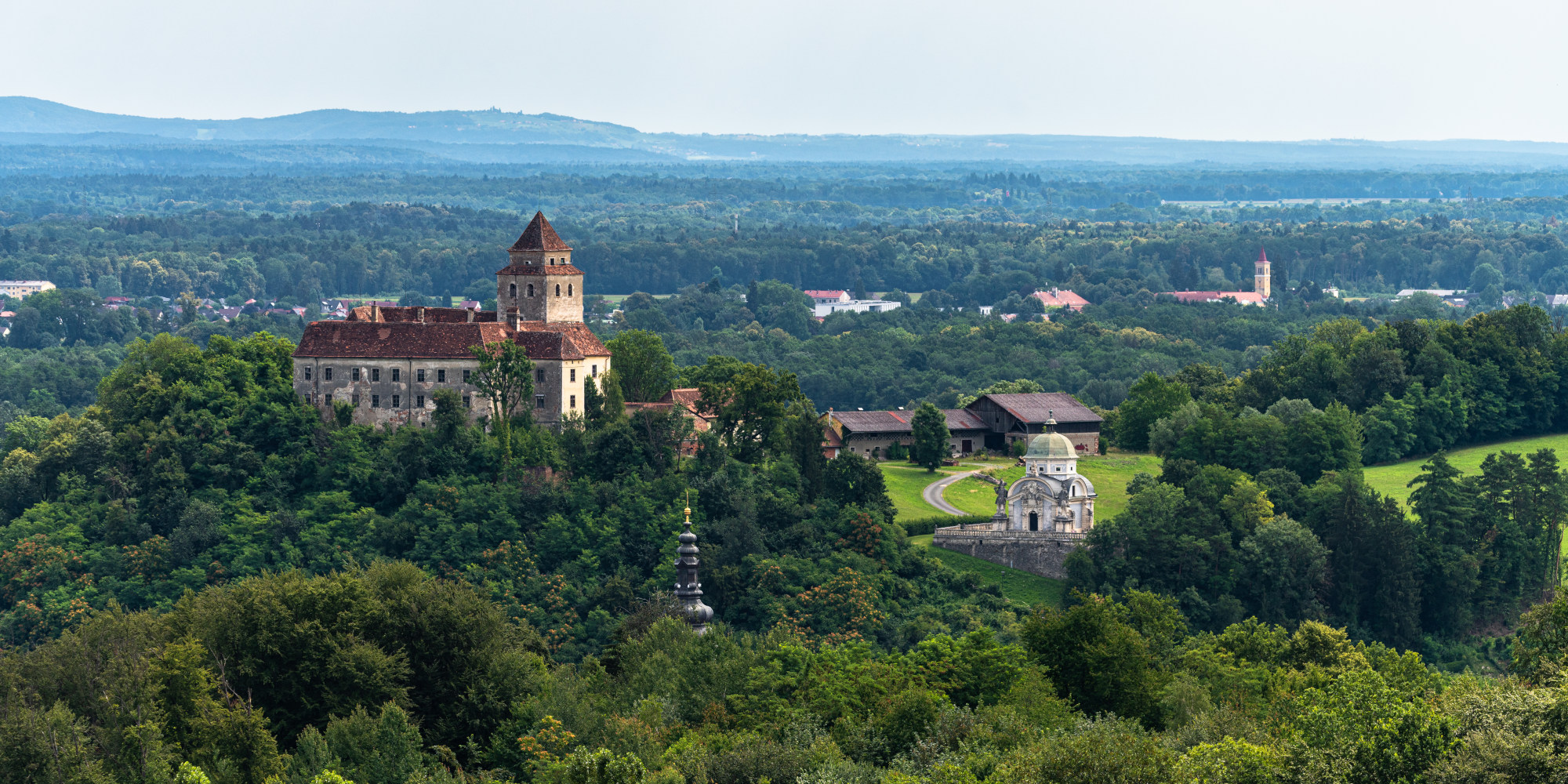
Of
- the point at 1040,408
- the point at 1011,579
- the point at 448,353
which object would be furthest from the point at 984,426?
the point at 448,353

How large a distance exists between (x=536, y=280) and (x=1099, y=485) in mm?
25087

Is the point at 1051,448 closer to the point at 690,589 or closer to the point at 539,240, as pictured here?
the point at 690,589

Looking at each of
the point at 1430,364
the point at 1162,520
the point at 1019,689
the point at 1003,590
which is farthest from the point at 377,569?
the point at 1430,364

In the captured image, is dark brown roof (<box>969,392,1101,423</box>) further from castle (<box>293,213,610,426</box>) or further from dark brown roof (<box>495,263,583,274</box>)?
dark brown roof (<box>495,263,583,274</box>)

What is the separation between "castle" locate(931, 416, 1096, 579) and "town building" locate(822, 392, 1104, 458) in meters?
11.2

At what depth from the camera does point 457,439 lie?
81875 mm

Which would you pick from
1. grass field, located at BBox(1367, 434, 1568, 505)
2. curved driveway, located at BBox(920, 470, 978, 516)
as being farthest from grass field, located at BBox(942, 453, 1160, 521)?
grass field, located at BBox(1367, 434, 1568, 505)

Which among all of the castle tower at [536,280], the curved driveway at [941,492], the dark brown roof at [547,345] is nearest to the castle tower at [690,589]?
the dark brown roof at [547,345]

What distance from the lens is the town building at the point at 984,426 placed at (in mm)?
94438

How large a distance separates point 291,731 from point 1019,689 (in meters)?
18.6

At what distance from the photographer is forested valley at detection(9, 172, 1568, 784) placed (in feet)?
154

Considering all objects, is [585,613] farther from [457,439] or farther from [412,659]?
[412,659]

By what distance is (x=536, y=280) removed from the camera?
279 ft

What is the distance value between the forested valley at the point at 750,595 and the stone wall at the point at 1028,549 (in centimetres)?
156
